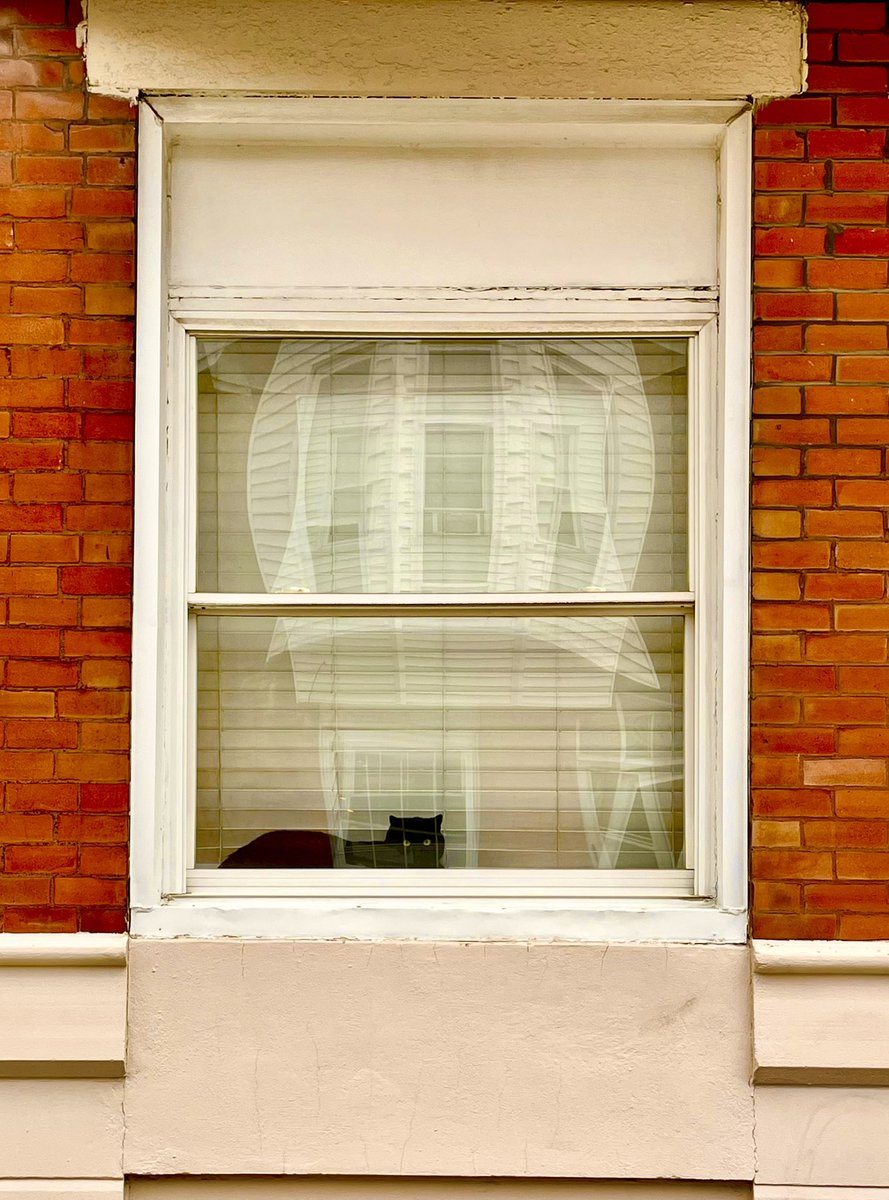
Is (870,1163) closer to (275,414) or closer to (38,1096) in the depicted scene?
(38,1096)

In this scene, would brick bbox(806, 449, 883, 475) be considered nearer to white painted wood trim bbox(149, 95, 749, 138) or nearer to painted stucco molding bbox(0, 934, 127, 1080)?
white painted wood trim bbox(149, 95, 749, 138)

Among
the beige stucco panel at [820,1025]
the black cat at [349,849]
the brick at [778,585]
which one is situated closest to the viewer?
the beige stucco panel at [820,1025]

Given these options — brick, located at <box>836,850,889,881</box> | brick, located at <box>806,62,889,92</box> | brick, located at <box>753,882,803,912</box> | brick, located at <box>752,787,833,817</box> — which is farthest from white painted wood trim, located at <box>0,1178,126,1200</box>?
brick, located at <box>806,62,889,92</box>

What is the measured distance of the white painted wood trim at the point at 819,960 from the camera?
252cm

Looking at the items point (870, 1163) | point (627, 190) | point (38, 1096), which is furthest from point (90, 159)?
point (870, 1163)

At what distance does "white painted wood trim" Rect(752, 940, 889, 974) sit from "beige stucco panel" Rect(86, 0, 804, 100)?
2.15 meters

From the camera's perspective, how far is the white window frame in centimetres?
261

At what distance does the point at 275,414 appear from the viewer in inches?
110

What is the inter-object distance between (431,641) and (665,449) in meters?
0.82

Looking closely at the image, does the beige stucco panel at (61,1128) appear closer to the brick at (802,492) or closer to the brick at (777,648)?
the brick at (777,648)

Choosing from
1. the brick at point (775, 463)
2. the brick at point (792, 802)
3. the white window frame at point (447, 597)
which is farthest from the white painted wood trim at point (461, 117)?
the brick at point (792, 802)

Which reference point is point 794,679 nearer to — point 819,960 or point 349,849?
point 819,960

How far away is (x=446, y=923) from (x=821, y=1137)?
1.06 metres

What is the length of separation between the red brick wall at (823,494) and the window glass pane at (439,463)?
29cm
